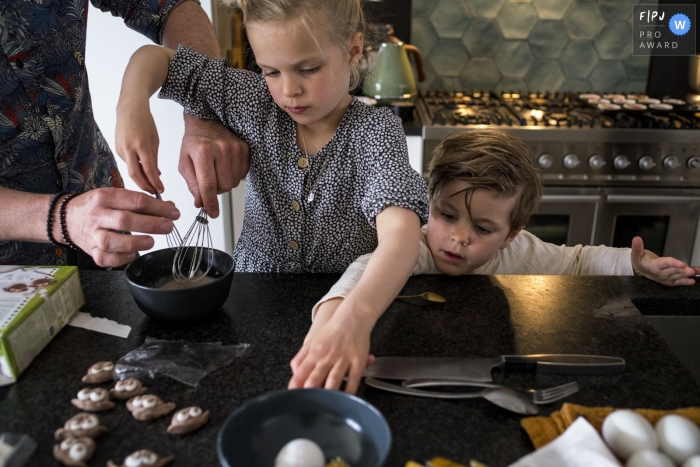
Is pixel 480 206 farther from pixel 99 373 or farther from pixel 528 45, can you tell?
pixel 528 45

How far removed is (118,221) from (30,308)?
0.14 m

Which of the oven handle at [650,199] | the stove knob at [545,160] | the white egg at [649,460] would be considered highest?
the white egg at [649,460]

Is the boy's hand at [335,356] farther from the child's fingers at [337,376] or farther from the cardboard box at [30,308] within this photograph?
the cardboard box at [30,308]

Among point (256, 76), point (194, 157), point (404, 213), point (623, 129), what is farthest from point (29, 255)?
point (623, 129)

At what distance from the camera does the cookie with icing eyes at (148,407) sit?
22.6 inches

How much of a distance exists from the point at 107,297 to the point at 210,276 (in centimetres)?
16

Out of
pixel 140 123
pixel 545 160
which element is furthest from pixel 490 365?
pixel 545 160

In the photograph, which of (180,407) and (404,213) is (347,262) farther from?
(180,407)

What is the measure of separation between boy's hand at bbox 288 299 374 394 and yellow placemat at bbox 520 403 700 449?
0.18 metres

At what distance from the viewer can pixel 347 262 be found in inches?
40.9

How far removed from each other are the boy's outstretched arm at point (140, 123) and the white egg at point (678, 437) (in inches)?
26.9

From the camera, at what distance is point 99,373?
2.07 feet

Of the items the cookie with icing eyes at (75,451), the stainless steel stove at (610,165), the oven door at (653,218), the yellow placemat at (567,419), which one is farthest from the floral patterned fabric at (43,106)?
the oven door at (653,218)

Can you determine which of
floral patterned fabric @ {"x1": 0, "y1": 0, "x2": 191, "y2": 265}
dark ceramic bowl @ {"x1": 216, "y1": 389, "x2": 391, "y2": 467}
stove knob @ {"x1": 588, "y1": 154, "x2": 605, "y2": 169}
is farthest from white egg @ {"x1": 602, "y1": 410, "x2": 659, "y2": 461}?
stove knob @ {"x1": 588, "y1": 154, "x2": 605, "y2": 169}
